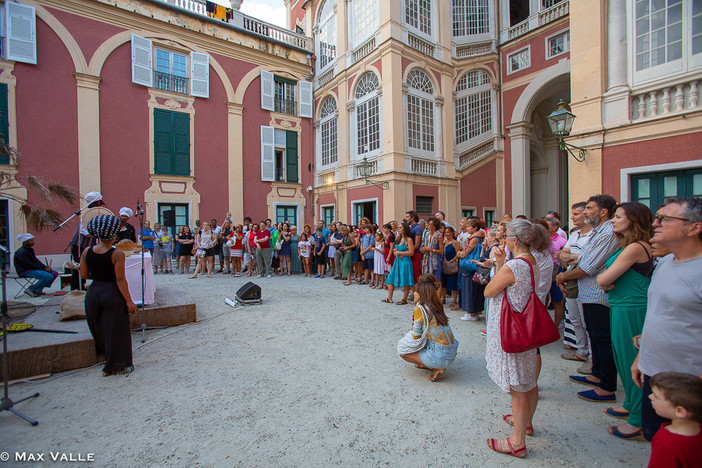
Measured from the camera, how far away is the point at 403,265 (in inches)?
270

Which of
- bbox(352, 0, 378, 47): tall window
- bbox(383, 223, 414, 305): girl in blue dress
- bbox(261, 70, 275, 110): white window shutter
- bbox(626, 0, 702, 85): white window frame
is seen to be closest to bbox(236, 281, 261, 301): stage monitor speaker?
bbox(383, 223, 414, 305): girl in blue dress

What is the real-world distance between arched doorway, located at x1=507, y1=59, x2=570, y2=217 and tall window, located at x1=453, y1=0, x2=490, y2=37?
3.89 m

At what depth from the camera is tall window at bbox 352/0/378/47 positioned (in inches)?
563

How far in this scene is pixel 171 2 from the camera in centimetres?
1446

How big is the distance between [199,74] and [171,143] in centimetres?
340

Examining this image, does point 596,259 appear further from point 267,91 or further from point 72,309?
point 267,91

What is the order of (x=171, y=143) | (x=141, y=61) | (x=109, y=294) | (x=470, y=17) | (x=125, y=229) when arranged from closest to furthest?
(x=109, y=294) < (x=125, y=229) < (x=141, y=61) < (x=171, y=143) < (x=470, y=17)

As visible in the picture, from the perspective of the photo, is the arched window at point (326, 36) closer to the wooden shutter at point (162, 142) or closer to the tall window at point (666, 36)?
the wooden shutter at point (162, 142)

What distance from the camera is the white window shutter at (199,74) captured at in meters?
14.8

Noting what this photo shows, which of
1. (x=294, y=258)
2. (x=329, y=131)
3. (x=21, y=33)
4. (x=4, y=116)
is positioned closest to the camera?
(x=4, y=116)

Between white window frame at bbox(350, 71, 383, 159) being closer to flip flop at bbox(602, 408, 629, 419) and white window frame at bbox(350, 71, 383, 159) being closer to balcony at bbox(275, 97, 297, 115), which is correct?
balcony at bbox(275, 97, 297, 115)

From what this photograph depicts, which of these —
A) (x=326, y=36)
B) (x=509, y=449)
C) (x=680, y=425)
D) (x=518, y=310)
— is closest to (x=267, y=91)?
(x=326, y=36)


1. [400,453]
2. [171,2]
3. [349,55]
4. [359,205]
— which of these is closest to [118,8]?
[171,2]

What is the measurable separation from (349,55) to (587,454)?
1665 centimetres
